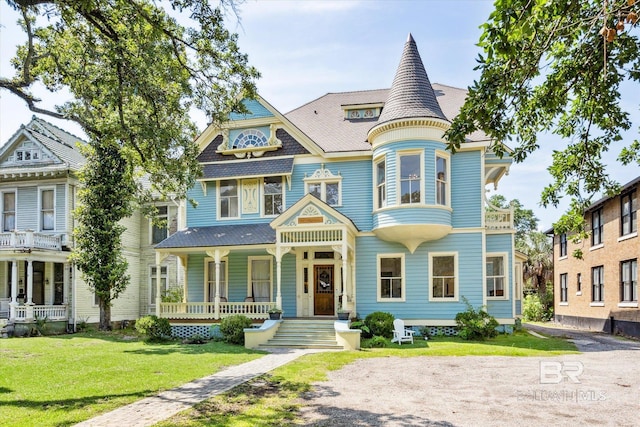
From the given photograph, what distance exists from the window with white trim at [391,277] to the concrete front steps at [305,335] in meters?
2.90

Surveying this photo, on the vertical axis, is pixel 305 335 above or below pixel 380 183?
below

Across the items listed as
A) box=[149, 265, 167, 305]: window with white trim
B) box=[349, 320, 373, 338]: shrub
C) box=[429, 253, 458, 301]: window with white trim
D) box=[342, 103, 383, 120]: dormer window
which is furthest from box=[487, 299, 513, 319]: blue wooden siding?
box=[149, 265, 167, 305]: window with white trim

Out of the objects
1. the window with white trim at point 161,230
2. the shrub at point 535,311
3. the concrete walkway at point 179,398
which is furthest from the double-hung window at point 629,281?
the window with white trim at point 161,230

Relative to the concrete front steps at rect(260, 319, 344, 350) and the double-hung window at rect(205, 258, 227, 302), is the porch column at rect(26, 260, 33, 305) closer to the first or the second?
the double-hung window at rect(205, 258, 227, 302)

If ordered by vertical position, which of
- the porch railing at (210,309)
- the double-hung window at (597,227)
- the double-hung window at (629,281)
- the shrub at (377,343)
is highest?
the double-hung window at (597,227)

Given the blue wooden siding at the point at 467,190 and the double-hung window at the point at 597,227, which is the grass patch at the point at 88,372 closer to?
the blue wooden siding at the point at 467,190

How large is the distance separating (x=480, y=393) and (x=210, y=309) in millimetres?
13005

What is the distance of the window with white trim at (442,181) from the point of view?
1850 cm

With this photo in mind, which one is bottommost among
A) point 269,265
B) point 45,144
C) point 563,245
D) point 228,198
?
point 269,265

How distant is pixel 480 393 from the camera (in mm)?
8891

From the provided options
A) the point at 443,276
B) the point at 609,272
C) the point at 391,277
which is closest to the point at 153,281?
the point at 391,277

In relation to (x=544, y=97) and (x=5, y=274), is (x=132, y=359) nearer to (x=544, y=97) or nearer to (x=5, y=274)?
(x=544, y=97)

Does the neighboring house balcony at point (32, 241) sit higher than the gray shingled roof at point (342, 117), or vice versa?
the gray shingled roof at point (342, 117)

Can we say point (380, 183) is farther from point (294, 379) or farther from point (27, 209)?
point (27, 209)
